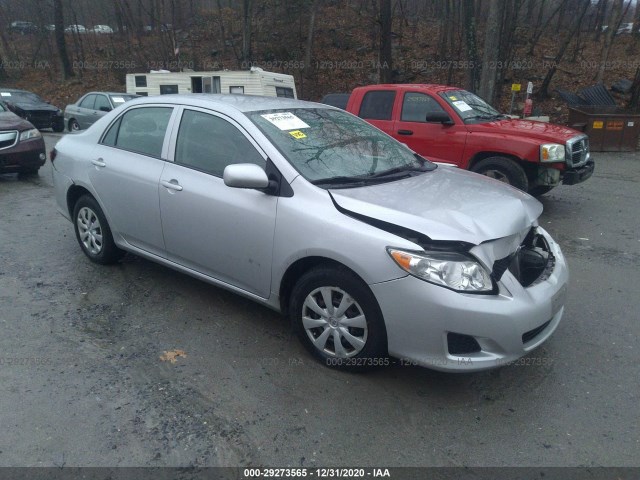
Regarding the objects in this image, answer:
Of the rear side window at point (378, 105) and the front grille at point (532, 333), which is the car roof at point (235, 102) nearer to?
the front grille at point (532, 333)

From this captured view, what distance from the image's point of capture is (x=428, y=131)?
26.0 feet

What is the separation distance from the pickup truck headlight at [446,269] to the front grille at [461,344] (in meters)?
0.27

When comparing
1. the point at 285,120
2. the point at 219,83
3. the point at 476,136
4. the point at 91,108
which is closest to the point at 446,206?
the point at 285,120

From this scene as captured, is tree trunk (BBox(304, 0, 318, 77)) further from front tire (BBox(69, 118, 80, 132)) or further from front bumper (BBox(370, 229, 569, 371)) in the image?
front bumper (BBox(370, 229, 569, 371))

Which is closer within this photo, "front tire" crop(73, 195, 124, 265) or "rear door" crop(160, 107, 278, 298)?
"rear door" crop(160, 107, 278, 298)

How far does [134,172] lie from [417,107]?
5.02 m

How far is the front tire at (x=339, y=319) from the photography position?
317 cm

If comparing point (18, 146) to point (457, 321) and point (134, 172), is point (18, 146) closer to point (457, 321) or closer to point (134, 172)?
point (134, 172)

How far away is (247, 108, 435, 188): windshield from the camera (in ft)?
12.2

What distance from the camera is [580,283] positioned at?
4973 mm

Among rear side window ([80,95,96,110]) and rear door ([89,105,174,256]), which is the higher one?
rear door ([89,105,174,256])

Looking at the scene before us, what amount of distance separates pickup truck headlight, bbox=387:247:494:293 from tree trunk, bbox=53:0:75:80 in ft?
105

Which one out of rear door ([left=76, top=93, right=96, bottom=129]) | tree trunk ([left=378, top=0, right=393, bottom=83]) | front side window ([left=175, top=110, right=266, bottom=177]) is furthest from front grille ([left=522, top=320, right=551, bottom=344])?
tree trunk ([left=378, top=0, right=393, bottom=83])

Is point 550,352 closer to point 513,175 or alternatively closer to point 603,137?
point 513,175
